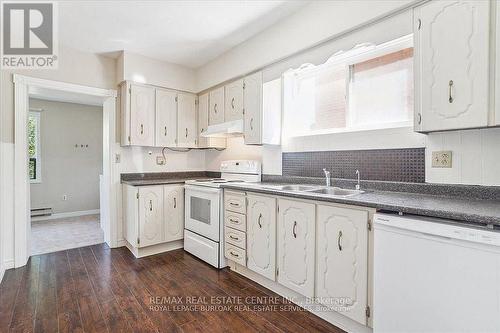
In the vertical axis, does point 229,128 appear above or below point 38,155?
above

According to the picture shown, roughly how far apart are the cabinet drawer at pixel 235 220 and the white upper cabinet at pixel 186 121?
5.28 feet

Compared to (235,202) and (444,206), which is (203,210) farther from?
(444,206)

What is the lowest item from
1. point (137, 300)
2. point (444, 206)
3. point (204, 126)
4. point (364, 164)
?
point (137, 300)

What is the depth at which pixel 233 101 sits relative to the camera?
10.7ft

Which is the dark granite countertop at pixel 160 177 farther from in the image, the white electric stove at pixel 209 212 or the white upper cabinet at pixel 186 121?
the white upper cabinet at pixel 186 121

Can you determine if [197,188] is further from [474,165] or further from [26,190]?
[474,165]

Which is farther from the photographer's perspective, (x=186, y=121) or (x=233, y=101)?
(x=186, y=121)

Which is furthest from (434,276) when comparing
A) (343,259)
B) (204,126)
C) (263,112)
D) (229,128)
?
(204,126)

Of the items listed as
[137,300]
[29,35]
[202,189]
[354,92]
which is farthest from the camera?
[202,189]

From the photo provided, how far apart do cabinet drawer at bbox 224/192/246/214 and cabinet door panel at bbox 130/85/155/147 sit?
60.6 inches

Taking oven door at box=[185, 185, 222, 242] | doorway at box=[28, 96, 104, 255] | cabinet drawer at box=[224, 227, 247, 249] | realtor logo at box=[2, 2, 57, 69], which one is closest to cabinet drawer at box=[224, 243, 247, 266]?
cabinet drawer at box=[224, 227, 247, 249]

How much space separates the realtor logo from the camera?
2373 mm

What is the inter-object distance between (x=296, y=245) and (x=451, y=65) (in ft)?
5.06

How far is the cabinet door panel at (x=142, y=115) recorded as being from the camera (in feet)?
11.1
